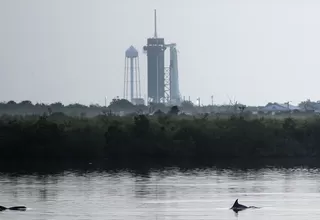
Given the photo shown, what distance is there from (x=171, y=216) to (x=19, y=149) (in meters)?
48.0

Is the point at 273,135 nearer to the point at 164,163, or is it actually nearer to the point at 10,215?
the point at 164,163

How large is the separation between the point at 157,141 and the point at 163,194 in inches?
1449

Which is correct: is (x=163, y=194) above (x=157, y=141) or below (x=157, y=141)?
below

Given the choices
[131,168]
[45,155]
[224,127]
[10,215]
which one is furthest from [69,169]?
[10,215]

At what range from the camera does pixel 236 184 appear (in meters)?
76.8

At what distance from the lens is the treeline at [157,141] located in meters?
105

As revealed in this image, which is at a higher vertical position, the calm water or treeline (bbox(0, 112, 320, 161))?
treeline (bbox(0, 112, 320, 161))

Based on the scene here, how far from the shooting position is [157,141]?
348 feet

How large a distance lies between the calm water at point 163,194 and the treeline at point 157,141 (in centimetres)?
1597

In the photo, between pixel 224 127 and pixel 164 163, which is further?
pixel 224 127

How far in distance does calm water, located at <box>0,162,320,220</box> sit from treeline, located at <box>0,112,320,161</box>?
52.4ft

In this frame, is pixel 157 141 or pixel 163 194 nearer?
pixel 163 194

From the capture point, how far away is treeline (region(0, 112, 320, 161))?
10488 cm

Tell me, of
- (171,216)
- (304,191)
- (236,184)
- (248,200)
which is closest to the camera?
(171,216)
